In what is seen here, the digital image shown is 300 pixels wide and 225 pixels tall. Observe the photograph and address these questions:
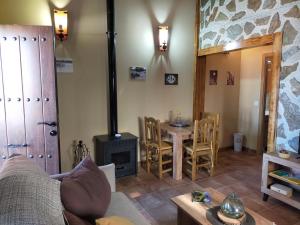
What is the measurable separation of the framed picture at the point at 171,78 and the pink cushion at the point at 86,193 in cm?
278

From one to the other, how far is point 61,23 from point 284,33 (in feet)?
9.66

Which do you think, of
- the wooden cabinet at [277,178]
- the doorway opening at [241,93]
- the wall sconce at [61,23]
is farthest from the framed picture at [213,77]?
the wall sconce at [61,23]

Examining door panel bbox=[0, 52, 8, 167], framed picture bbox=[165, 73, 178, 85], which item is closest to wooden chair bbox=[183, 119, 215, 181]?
framed picture bbox=[165, 73, 178, 85]

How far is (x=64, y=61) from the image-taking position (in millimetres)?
3311

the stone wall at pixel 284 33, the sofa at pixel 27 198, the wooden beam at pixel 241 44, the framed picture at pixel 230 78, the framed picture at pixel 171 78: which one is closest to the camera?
the sofa at pixel 27 198

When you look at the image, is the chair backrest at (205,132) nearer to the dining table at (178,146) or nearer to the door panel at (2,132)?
the dining table at (178,146)

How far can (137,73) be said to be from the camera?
3.85 m

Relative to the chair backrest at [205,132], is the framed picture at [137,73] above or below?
above

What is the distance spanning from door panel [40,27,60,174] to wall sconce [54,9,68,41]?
774 mm

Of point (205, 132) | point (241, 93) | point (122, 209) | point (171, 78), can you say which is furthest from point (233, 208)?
point (241, 93)

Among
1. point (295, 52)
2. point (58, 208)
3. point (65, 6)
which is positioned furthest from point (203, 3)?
point (58, 208)

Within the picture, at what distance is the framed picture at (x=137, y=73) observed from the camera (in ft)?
12.5

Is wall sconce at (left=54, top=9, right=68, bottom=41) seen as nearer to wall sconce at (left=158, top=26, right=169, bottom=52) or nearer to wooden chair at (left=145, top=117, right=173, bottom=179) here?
wall sconce at (left=158, top=26, right=169, bottom=52)

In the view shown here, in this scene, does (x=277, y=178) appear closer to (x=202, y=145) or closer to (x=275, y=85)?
(x=202, y=145)
